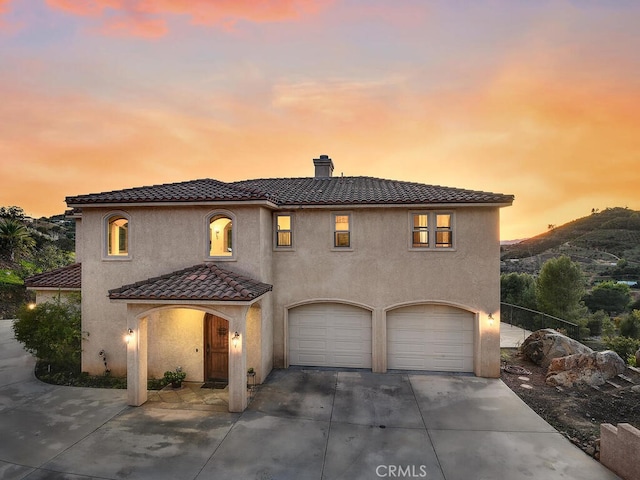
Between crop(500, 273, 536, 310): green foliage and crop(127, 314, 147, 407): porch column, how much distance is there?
34035 mm

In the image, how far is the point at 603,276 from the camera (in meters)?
52.7

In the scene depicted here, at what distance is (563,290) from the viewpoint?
26.1 m

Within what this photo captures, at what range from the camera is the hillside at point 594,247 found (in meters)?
53.4

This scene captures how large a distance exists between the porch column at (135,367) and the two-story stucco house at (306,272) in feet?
3.21

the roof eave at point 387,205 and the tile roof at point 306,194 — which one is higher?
the tile roof at point 306,194

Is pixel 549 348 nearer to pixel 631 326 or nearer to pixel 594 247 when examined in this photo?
pixel 631 326

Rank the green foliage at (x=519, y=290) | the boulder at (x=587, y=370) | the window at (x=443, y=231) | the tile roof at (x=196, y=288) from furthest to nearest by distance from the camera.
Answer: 1. the green foliage at (x=519, y=290)
2. the window at (x=443, y=231)
3. the boulder at (x=587, y=370)
4. the tile roof at (x=196, y=288)

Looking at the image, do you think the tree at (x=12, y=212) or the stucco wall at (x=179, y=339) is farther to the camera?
the tree at (x=12, y=212)

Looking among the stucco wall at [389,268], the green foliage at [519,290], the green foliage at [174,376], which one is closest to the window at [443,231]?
the stucco wall at [389,268]

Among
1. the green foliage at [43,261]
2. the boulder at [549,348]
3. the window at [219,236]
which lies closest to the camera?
the window at [219,236]

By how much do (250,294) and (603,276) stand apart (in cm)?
6892

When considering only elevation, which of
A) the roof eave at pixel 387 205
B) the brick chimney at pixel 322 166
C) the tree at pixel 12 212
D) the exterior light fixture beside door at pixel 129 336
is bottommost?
the exterior light fixture beside door at pixel 129 336

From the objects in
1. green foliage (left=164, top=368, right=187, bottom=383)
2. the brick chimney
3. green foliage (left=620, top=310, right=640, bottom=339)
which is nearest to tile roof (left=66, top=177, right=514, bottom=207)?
the brick chimney

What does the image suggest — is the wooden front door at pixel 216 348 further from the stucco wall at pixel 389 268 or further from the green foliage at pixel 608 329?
the green foliage at pixel 608 329
